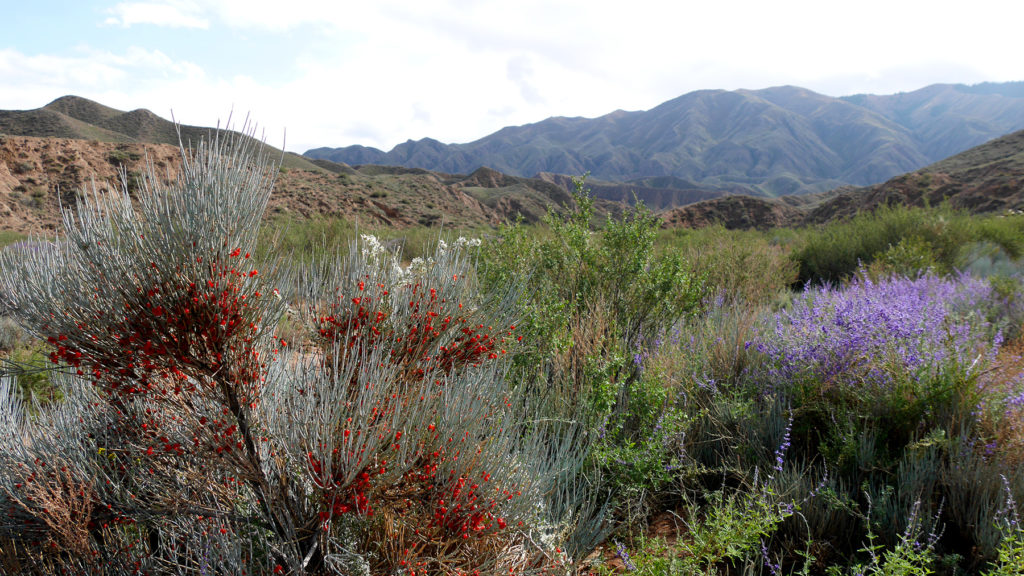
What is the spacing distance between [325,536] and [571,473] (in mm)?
1569

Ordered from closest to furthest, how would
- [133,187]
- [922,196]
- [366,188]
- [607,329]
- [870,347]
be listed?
1. [870,347]
2. [607,329]
3. [133,187]
4. [922,196]
5. [366,188]

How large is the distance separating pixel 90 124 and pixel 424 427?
6207 centimetres

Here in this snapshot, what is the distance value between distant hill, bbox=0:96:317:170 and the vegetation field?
45436 millimetres

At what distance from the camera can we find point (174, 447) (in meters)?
2.02

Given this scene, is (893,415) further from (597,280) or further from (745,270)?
(745,270)

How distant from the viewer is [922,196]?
91.5 feet

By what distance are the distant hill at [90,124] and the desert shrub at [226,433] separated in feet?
150

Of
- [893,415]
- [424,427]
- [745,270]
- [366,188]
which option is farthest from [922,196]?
[424,427]

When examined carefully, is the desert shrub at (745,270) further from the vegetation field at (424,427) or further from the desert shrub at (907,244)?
the vegetation field at (424,427)

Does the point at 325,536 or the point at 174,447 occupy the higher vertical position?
the point at 174,447

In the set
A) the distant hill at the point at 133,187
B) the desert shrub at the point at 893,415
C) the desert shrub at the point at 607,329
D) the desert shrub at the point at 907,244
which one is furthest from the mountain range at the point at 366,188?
the desert shrub at the point at 893,415

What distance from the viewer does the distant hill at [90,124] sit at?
134ft

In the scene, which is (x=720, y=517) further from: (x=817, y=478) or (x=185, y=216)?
(x=185, y=216)

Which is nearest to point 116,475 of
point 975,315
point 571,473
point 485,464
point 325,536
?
point 325,536
